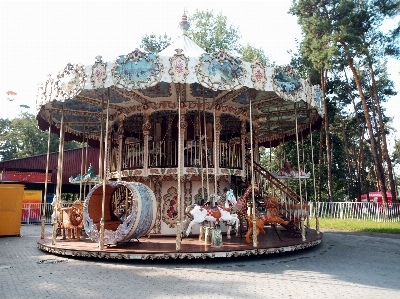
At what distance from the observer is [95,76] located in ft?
33.2

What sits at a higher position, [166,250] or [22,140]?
[22,140]

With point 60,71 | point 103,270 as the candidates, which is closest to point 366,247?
point 103,270


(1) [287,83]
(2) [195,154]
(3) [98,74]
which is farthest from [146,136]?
(1) [287,83]

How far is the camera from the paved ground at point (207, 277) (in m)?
6.22

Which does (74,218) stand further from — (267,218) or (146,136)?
(267,218)

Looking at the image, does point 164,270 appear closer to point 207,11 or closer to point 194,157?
point 194,157

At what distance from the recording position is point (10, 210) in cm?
1695

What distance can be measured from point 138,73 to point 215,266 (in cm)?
571

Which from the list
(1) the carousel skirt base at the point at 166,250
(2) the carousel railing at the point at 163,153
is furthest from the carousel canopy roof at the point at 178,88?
(1) the carousel skirt base at the point at 166,250

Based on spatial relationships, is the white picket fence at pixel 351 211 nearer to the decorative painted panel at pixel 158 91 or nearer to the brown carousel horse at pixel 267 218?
the decorative painted panel at pixel 158 91

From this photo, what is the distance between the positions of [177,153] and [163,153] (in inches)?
22.6

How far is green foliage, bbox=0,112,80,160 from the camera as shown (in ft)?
176

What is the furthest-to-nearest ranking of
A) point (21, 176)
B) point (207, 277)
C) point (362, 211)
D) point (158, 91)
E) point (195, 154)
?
point (21, 176)
point (362, 211)
point (195, 154)
point (158, 91)
point (207, 277)

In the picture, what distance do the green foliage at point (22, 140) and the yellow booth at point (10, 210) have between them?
124 feet
